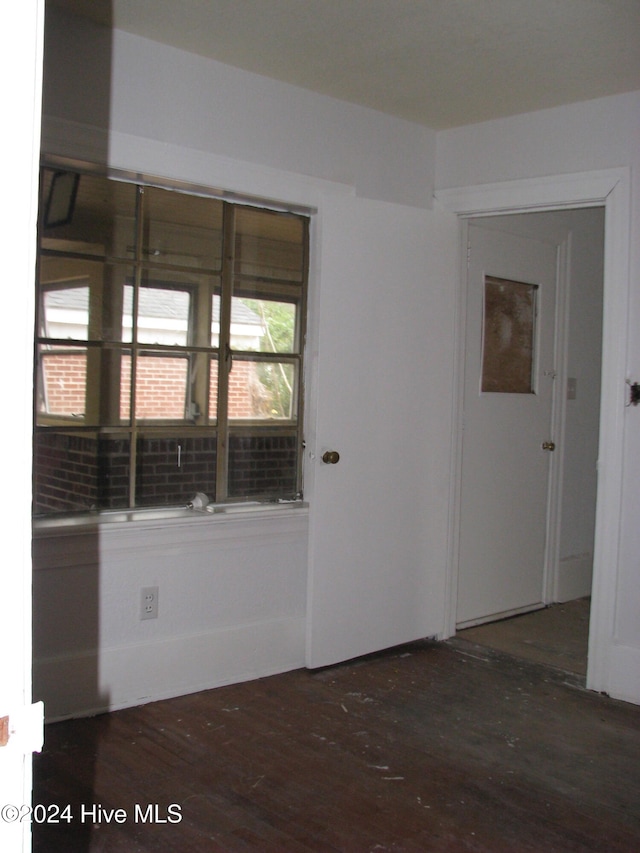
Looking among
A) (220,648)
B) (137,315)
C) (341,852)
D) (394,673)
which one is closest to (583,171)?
(137,315)

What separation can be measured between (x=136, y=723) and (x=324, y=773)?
759 millimetres


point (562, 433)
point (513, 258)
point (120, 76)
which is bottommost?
point (562, 433)

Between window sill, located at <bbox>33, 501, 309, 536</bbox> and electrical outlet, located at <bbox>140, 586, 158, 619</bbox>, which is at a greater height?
window sill, located at <bbox>33, 501, 309, 536</bbox>

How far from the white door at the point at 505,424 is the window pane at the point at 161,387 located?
5.14 ft

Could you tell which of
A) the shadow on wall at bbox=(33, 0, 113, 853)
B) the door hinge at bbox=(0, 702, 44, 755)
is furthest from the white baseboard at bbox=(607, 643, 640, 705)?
the door hinge at bbox=(0, 702, 44, 755)

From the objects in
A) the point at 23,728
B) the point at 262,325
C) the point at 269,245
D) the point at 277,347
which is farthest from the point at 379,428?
the point at 23,728

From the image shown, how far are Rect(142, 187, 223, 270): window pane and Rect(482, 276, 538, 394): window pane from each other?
1.59 meters

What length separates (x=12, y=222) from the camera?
786 mm

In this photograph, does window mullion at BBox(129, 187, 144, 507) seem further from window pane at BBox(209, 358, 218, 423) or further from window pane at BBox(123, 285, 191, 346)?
window pane at BBox(209, 358, 218, 423)

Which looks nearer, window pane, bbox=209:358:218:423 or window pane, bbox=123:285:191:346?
window pane, bbox=123:285:191:346

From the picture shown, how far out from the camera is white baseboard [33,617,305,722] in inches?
113

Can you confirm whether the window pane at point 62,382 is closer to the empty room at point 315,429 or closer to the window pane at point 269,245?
the empty room at point 315,429

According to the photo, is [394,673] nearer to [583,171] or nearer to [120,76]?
[583,171]

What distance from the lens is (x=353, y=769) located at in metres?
2.60
